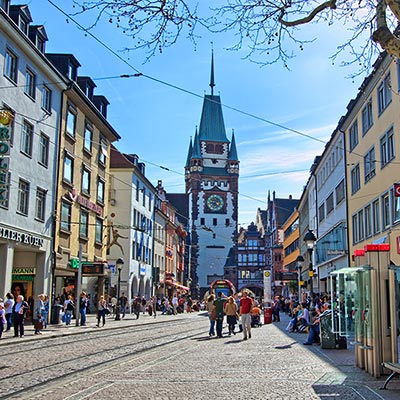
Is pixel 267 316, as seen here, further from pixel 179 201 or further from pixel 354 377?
pixel 179 201

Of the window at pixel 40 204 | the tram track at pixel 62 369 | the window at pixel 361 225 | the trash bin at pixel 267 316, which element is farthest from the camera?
the trash bin at pixel 267 316

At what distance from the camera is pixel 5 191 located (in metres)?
25.0

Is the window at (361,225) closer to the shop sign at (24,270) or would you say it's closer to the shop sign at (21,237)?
the shop sign at (21,237)

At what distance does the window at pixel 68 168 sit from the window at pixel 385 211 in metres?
17.6

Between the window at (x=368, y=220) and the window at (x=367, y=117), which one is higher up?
the window at (x=367, y=117)

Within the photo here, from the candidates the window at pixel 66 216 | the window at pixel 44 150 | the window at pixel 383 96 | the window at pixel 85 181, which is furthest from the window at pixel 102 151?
the window at pixel 383 96

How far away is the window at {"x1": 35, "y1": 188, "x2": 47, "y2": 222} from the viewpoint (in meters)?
31.3

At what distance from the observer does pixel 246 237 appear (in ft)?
423

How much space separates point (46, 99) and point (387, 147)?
58.2ft

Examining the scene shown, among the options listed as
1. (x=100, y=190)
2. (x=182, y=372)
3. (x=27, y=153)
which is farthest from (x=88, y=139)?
(x=182, y=372)

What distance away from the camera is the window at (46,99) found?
3195 centimetres

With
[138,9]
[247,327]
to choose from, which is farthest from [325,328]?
[138,9]

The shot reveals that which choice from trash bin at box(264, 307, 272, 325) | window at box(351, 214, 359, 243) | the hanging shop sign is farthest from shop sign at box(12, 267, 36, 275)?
window at box(351, 214, 359, 243)

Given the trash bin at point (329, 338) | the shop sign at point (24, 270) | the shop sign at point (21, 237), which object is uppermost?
the shop sign at point (21, 237)
